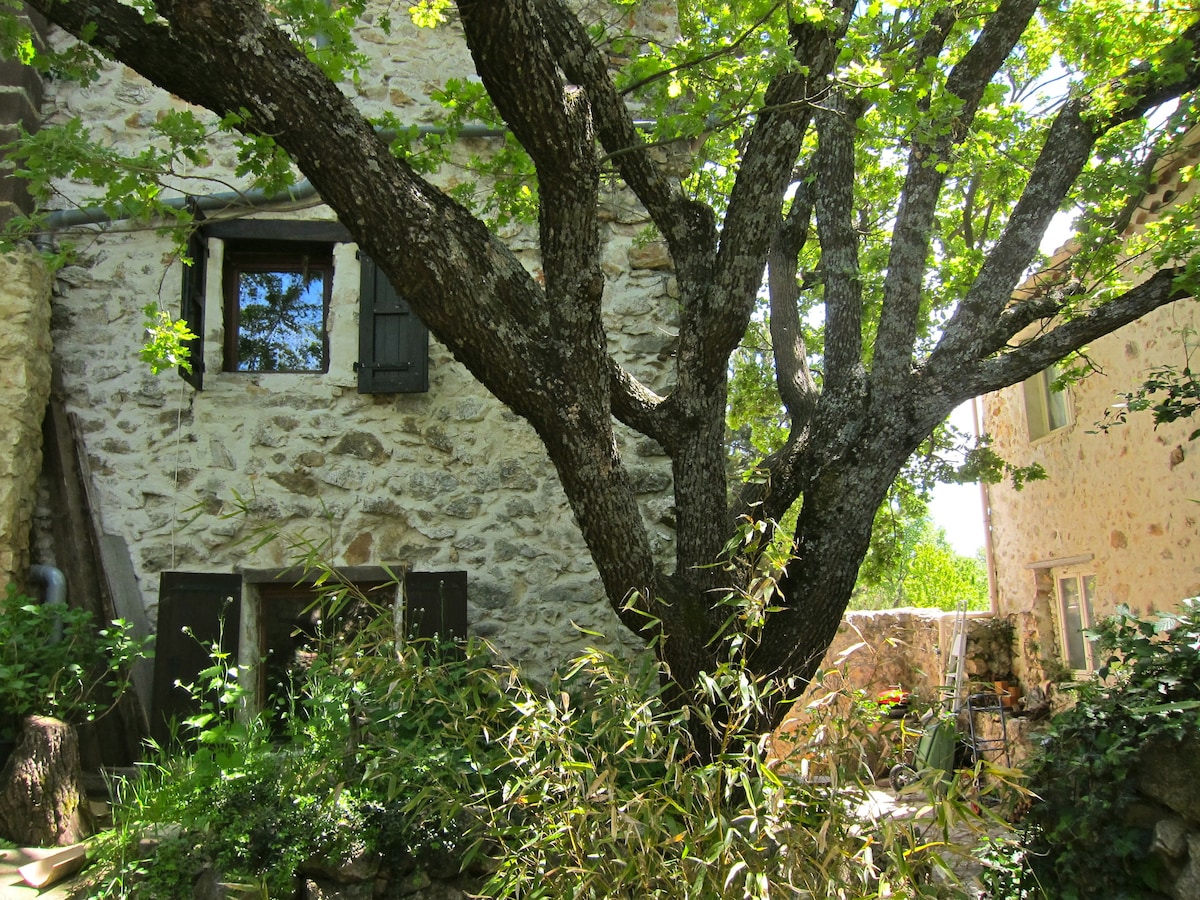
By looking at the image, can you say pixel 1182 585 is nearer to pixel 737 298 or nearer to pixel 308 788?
pixel 737 298

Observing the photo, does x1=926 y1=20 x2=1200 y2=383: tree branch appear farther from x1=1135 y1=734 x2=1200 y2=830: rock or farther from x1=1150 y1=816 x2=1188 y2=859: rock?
x1=1150 y1=816 x2=1188 y2=859: rock

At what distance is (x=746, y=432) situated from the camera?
8.81 m

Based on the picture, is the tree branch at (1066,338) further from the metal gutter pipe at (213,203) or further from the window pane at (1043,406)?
the window pane at (1043,406)

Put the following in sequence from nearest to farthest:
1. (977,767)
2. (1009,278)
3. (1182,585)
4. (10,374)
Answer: (977,767)
(1009,278)
(10,374)
(1182,585)

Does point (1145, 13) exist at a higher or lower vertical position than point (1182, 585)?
higher

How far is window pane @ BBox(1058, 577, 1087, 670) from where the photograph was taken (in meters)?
7.54

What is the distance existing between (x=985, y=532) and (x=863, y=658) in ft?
5.81

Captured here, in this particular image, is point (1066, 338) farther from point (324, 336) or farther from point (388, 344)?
point (324, 336)

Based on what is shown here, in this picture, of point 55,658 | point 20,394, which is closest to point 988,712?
point 55,658

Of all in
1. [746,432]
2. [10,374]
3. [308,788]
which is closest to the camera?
[308,788]

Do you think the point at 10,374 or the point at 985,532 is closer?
the point at 10,374

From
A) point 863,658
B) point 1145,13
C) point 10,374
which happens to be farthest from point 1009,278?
point 863,658

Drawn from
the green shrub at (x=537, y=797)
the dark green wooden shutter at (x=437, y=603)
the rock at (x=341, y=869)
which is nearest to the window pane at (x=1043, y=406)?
the dark green wooden shutter at (x=437, y=603)

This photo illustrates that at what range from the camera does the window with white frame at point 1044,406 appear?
25.5ft
